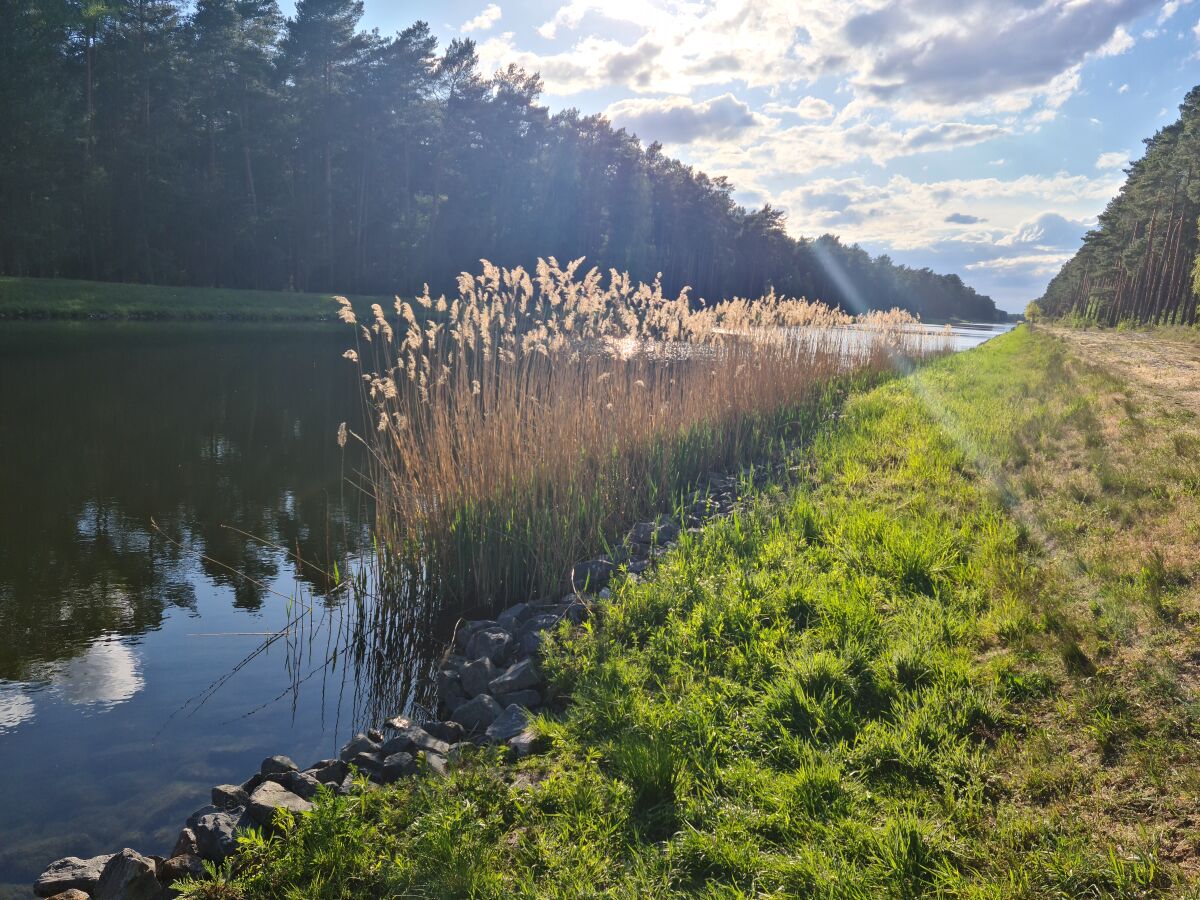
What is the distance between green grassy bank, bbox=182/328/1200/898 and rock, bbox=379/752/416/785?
0.21 m

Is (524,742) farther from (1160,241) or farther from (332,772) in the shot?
(1160,241)

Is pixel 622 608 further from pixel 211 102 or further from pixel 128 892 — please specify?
pixel 211 102

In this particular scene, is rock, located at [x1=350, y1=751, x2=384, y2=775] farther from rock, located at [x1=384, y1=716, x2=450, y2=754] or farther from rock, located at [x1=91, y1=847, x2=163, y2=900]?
rock, located at [x1=91, y1=847, x2=163, y2=900]

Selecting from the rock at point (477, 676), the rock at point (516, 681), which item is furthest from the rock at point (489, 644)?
the rock at point (516, 681)

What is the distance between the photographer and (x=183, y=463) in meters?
9.70

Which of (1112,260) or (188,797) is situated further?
(1112,260)

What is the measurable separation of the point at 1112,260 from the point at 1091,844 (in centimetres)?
5716

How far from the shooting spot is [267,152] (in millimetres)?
39094

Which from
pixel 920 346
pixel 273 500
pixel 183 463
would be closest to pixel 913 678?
pixel 273 500

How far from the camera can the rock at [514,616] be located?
16.9 ft

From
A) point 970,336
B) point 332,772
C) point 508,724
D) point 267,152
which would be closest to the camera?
point 332,772

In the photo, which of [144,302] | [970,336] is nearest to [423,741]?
[144,302]

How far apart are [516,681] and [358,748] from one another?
0.87 meters

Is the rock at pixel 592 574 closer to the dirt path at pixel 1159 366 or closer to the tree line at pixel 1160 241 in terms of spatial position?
the dirt path at pixel 1159 366
